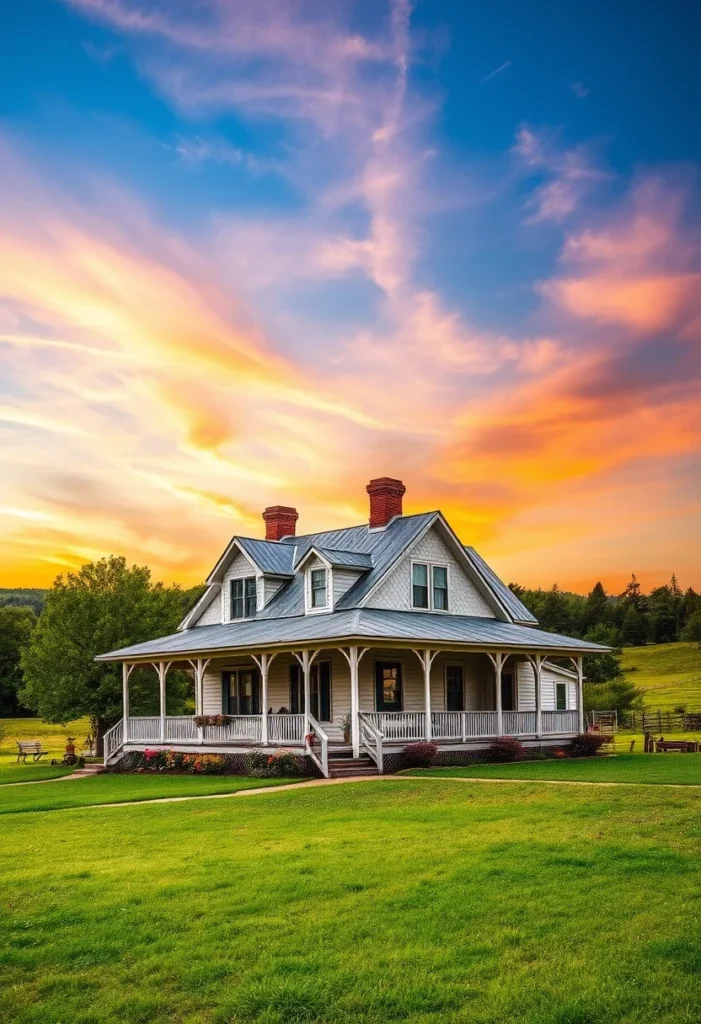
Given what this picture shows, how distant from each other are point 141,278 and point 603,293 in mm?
12172

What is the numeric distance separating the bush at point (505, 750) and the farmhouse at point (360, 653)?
61 centimetres

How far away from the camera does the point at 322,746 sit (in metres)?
26.5

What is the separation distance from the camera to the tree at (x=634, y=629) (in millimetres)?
148125

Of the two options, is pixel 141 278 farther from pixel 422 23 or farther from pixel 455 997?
pixel 455 997

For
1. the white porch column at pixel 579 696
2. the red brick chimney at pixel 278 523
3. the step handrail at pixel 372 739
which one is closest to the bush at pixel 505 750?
the step handrail at pixel 372 739

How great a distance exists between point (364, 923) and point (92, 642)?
37869 millimetres

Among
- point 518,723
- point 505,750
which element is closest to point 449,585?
point 518,723

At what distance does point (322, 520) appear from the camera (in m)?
49.2

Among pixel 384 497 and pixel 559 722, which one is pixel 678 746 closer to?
pixel 559 722

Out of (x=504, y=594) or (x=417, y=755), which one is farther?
(x=504, y=594)

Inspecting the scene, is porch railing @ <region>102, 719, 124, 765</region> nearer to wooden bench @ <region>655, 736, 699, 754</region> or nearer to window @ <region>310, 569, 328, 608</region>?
window @ <region>310, 569, 328, 608</region>

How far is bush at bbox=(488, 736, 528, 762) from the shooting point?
30109 millimetres

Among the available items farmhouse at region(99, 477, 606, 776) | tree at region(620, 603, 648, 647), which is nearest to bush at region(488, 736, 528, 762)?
farmhouse at region(99, 477, 606, 776)

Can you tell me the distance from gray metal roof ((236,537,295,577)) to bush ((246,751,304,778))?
10137 millimetres
